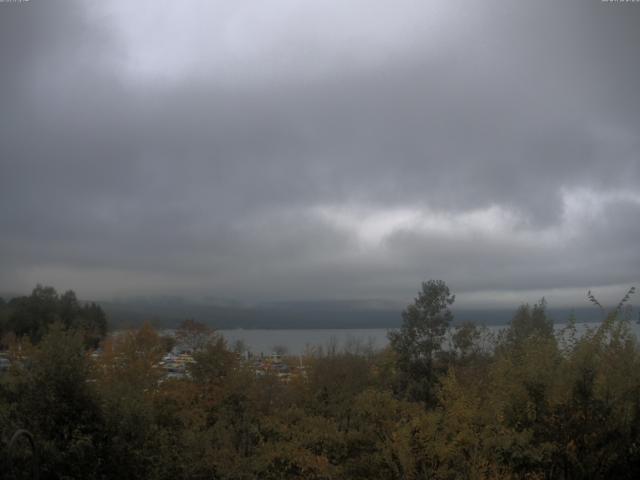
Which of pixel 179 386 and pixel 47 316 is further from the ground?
pixel 47 316

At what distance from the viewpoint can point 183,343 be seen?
134ft

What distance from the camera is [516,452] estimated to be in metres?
13.7

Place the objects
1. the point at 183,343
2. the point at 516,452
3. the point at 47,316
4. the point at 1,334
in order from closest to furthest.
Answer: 1. the point at 516,452
2. the point at 183,343
3. the point at 1,334
4. the point at 47,316

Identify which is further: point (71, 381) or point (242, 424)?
point (242, 424)

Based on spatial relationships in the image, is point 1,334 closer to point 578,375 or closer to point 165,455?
point 165,455

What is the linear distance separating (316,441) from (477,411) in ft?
17.8

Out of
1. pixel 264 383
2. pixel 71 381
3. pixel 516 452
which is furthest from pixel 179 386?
pixel 516 452

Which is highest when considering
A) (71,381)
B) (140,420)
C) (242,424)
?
(71,381)

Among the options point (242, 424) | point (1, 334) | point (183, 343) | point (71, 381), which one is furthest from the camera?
point (1, 334)

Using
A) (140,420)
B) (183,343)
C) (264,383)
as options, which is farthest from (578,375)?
(183,343)

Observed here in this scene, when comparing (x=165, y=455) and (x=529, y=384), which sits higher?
(x=529, y=384)

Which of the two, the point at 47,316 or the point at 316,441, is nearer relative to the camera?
the point at 316,441

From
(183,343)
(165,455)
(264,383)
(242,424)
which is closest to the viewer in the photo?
(165,455)

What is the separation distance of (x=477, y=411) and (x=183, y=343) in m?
28.2
